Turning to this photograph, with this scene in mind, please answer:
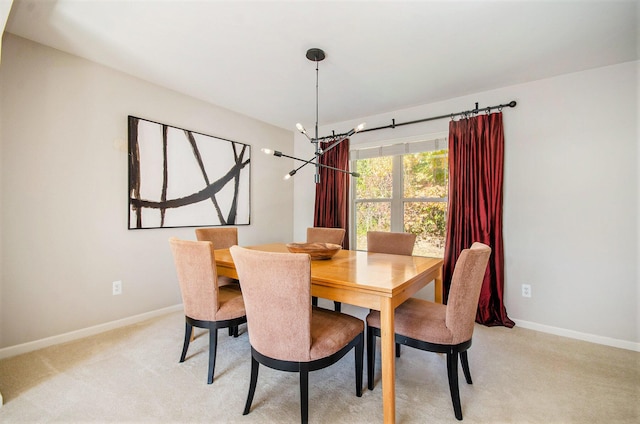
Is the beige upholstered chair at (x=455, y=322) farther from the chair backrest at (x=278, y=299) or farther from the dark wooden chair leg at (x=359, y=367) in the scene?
the chair backrest at (x=278, y=299)

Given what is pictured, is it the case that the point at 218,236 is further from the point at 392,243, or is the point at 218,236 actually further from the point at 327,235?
the point at 392,243

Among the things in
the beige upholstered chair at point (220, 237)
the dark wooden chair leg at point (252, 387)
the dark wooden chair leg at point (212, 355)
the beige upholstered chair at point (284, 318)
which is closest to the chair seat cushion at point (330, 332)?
the beige upholstered chair at point (284, 318)

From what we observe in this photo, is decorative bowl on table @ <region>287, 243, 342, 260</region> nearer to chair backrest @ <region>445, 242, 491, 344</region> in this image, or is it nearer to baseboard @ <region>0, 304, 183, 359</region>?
chair backrest @ <region>445, 242, 491, 344</region>

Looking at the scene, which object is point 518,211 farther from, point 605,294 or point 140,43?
point 140,43

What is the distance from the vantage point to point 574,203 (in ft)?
8.44

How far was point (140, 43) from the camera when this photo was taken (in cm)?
218

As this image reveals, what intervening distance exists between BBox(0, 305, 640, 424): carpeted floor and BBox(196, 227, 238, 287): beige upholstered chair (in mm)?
545

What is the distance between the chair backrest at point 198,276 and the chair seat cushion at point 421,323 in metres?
1.00

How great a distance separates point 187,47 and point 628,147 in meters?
3.59

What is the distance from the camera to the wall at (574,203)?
237 cm

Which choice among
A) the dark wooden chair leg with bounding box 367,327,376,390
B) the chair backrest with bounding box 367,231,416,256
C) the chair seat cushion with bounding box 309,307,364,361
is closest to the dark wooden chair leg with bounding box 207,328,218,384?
the chair seat cushion with bounding box 309,307,364,361

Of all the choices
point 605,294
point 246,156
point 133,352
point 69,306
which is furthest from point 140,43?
point 605,294

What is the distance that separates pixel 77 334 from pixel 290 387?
1940 millimetres

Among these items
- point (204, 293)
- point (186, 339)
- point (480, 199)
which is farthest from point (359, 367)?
point (480, 199)
